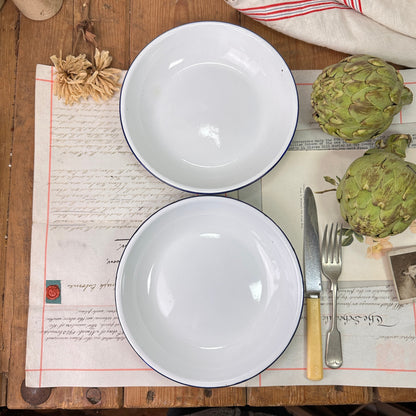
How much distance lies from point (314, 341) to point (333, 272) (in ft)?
0.30

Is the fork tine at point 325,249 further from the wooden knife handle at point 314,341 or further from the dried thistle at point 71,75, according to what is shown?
the dried thistle at point 71,75

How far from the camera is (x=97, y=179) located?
61 cm

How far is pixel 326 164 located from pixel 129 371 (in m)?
0.38

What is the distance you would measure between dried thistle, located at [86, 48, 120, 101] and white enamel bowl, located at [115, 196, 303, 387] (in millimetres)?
188

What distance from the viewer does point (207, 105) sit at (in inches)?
23.8

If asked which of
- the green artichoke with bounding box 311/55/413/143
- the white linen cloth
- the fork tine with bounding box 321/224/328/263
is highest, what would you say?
the white linen cloth

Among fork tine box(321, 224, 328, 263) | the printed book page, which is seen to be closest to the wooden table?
the printed book page

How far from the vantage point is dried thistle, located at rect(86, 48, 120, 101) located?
1.96 feet

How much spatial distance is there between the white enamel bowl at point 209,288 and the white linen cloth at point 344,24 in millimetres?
252

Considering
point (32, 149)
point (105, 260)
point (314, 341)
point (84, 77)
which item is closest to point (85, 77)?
point (84, 77)

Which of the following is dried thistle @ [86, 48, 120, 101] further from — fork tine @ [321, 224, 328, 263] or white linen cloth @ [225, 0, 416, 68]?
fork tine @ [321, 224, 328, 263]

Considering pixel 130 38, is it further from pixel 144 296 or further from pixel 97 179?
pixel 144 296

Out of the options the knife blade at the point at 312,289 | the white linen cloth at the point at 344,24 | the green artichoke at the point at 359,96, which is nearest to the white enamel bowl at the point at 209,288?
the knife blade at the point at 312,289

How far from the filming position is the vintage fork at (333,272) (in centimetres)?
57
